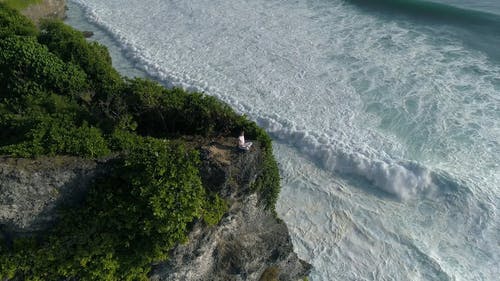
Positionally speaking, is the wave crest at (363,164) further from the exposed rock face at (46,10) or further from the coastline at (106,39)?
the exposed rock face at (46,10)

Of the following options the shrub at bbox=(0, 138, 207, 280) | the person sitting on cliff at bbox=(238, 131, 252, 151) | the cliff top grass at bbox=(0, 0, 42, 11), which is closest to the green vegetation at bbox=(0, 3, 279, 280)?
the shrub at bbox=(0, 138, 207, 280)

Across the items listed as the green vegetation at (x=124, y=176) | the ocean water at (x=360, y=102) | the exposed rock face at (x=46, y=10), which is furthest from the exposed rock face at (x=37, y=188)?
the exposed rock face at (x=46, y=10)

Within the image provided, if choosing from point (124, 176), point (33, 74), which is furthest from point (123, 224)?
point (33, 74)

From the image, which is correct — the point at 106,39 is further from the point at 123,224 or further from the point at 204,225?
the point at 204,225

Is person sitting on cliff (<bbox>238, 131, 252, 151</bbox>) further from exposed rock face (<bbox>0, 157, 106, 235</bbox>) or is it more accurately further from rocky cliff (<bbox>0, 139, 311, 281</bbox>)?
exposed rock face (<bbox>0, 157, 106, 235</bbox>)

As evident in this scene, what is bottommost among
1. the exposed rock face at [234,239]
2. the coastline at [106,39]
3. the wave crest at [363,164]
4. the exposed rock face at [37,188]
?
the wave crest at [363,164]

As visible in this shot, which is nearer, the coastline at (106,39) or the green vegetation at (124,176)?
the green vegetation at (124,176)
